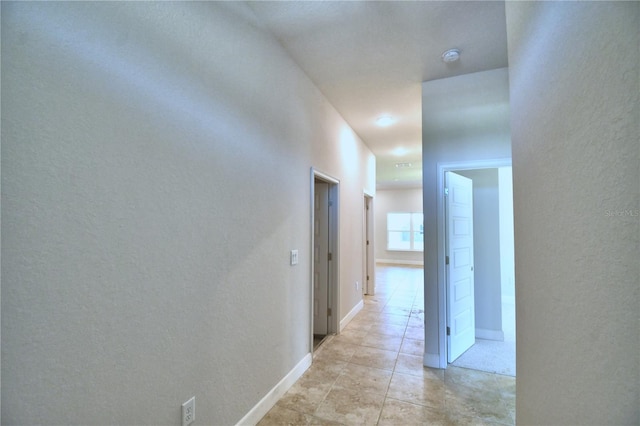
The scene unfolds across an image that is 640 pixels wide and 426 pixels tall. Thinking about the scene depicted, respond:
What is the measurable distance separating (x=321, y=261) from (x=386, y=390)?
5.43ft

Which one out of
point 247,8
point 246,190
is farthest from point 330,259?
point 247,8

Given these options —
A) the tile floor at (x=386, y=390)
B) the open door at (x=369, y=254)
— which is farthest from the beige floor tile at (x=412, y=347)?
the open door at (x=369, y=254)

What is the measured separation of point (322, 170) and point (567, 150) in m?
2.51

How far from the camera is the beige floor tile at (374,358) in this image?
2.79 m

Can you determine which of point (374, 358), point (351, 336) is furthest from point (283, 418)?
point (351, 336)

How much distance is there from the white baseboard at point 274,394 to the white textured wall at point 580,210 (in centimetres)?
162

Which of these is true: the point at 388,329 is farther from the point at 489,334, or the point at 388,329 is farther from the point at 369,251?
the point at 369,251

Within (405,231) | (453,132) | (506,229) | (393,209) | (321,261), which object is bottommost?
(321,261)

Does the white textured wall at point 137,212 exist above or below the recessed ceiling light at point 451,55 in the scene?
below

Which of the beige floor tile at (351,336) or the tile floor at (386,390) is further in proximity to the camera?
the beige floor tile at (351,336)

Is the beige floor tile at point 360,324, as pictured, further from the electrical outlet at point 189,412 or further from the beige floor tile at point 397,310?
the electrical outlet at point 189,412

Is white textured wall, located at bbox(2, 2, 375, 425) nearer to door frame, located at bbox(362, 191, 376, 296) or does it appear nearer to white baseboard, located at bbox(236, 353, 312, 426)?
white baseboard, located at bbox(236, 353, 312, 426)

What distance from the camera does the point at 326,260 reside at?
3.62m

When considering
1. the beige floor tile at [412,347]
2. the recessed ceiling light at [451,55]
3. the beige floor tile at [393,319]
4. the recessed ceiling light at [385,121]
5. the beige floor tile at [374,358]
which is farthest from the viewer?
the beige floor tile at [393,319]
